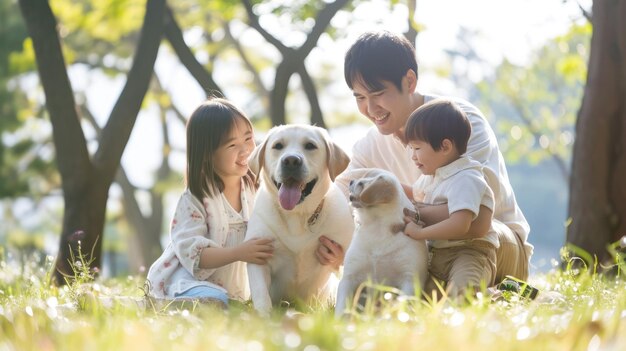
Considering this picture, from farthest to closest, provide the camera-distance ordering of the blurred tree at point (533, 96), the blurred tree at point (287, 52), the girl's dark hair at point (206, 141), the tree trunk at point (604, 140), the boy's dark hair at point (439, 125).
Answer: the blurred tree at point (533, 96)
the blurred tree at point (287, 52)
the tree trunk at point (604, 140)
the girl's dark hair at point (206, 141)
the boy's dark hair at point (439, 125)

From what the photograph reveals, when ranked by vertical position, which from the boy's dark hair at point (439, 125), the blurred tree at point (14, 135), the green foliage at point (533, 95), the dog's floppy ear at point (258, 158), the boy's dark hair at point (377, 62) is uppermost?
the boy's dark hair at point (377, 62)

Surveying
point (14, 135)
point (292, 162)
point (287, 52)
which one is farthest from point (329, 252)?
point (14, 135)

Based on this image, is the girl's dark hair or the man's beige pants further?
the girl's dark hair

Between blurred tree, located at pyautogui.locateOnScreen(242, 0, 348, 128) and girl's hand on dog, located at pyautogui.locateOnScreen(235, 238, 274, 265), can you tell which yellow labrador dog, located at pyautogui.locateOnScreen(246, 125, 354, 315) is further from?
blurred tree, located at pyautogui.locateOnScreen(242, 0, 348, 128)

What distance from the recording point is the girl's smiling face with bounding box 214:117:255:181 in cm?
487

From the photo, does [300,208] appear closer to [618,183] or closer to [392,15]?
[618,183]

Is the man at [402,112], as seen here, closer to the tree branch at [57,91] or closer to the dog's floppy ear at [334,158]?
the dog's floppy ear at [334,158]

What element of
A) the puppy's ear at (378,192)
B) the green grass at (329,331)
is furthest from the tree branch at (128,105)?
the green grass at (329,331)

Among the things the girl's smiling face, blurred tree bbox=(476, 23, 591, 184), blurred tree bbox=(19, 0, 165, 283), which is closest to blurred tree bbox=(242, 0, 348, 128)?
blurred tree bbox=(19, 0, 165, 283)

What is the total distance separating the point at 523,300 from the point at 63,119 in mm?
4750

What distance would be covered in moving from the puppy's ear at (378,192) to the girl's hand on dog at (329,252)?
654mm

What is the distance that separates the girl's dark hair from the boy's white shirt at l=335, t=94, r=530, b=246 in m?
0.76

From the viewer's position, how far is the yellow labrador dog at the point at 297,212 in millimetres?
4344

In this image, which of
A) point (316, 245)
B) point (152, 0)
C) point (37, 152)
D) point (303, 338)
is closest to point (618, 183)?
point (316, 245)
